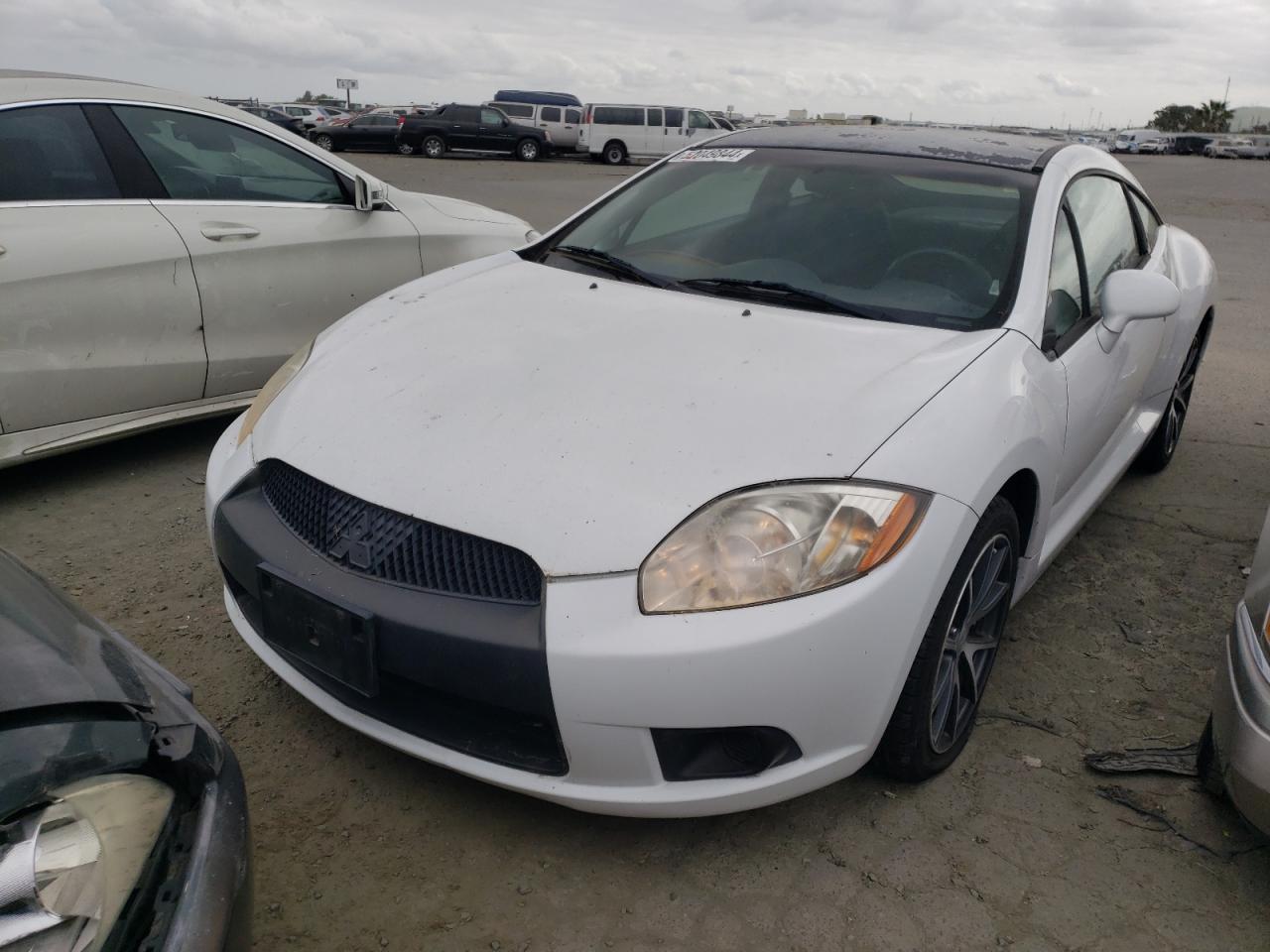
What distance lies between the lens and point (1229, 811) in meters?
2.32

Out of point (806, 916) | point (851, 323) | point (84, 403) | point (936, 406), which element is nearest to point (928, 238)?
point (851, 323)

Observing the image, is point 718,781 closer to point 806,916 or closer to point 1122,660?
point 806,916

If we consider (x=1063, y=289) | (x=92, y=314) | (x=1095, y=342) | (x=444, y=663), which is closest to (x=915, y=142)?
(x=1063, y=289)

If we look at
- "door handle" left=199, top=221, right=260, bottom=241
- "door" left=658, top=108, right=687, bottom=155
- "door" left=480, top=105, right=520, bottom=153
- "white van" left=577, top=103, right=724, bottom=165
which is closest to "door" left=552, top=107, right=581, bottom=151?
"white van" left=577, top=103, right=724, bottom=165

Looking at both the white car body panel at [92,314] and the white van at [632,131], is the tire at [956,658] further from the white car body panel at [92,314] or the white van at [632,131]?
the white van at [632,131]

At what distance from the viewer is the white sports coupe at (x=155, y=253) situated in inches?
138

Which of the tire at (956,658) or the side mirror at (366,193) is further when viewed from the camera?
the side mirror at (366,193)

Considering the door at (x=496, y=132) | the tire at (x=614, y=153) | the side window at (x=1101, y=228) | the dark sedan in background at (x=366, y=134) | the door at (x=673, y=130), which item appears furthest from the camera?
the door at (x=673, y=130)

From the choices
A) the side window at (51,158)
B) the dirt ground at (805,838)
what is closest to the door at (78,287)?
the side window at (51,158)

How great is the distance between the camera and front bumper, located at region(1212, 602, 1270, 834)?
6.06 ft

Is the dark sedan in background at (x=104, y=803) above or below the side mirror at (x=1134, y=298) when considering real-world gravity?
below

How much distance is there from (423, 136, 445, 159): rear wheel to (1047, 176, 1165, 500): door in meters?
25.4

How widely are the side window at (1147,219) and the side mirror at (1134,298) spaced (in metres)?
1.17

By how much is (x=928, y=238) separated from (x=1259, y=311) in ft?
21.0
